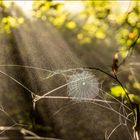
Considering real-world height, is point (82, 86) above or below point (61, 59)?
below

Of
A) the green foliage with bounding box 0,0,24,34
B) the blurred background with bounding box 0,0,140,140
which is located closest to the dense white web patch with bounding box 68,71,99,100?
the blurred background with bounding box 0,0,140,140

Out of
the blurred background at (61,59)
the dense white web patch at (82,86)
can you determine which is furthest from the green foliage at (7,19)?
the dense white web patch at (82,86)

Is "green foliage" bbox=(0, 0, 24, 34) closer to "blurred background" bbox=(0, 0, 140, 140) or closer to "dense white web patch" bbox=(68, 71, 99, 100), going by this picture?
"blurred background" bbox=(0, 0, 140, 140)

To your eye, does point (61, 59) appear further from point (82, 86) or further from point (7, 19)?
point (7, 19)

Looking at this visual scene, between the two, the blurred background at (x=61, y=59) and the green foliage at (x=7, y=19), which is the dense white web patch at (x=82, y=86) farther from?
the green foliage at (x=7, y=19)

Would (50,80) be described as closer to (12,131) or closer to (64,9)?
(12,131)

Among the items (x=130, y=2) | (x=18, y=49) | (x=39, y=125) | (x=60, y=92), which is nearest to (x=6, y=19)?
(x=18, y=49)

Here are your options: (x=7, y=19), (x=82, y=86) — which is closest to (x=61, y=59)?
(x=82, y=86)
